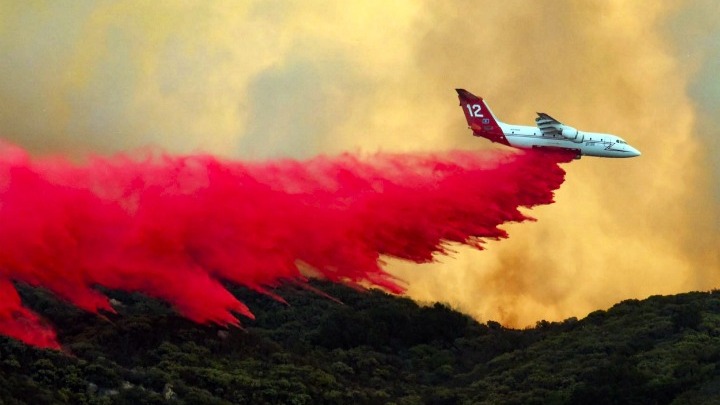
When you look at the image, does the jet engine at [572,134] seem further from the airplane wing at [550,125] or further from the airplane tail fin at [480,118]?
the airplane tail fin at [480,118]

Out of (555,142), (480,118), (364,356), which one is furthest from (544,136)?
(364,356)

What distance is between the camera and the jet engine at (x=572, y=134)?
106938 millimetres

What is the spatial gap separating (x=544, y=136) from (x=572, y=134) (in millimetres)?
1927

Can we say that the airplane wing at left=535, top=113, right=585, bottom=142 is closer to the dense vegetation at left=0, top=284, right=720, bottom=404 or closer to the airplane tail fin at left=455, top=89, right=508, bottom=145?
the airplane tail fin at left=455, top=89, right=508, bottom=145

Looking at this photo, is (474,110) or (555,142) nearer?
(555,142)

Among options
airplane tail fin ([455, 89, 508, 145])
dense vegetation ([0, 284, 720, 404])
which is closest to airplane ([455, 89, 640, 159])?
airplane tail fin ([455, 89, 508, 145])

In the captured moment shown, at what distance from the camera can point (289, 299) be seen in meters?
148

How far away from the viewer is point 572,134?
107 metres

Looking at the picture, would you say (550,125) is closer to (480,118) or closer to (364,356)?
(480,118)

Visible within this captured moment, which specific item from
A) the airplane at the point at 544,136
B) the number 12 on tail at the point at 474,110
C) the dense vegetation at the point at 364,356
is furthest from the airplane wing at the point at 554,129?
the dense vegetation at the point at 364,356

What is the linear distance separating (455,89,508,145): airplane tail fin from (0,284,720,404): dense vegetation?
66.9 feet

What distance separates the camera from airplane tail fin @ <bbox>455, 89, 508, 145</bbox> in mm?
107812

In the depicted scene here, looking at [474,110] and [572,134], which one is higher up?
[474,110]

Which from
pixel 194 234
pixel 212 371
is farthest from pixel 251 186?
pixel 212 371
